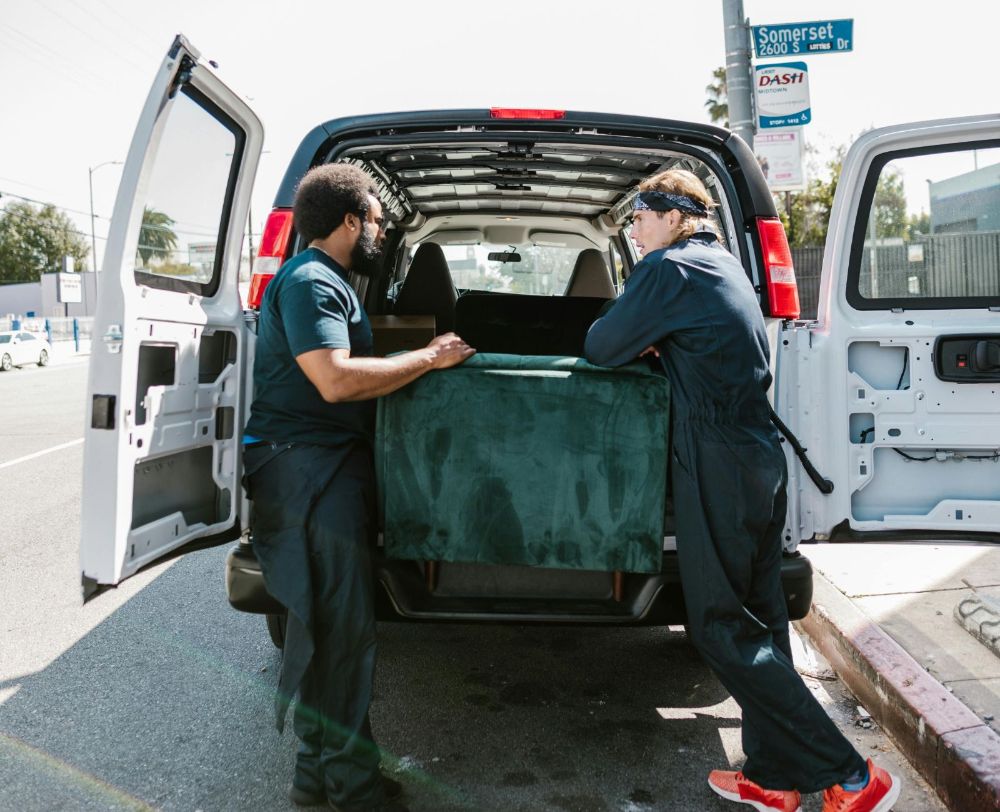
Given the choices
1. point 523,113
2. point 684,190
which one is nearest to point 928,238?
point 684,190

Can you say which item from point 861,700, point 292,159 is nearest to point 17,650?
point 292,159

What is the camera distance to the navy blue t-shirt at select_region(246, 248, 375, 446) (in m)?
2.61

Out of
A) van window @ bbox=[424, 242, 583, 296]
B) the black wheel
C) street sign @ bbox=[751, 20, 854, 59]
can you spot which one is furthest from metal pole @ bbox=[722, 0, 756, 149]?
the black wheel

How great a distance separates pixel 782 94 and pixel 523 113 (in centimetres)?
473

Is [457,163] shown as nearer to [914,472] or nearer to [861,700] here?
[914,472]

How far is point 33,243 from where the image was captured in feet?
230

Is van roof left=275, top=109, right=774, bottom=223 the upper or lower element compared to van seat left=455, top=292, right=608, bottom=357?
upper

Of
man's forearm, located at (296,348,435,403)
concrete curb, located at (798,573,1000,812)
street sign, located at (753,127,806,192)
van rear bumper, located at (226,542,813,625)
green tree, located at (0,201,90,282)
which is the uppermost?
green tree, located at (0,201,90,282)

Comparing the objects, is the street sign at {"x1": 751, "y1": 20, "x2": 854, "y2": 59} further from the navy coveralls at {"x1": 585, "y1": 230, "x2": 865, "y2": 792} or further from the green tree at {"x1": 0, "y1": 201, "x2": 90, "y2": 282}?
the green tree at {"x1": 0, "y1": 201, "x2": 90, "y2": 282}

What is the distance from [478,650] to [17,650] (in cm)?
209

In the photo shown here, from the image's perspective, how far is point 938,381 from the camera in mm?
3018

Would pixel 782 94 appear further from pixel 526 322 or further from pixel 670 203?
pixel 670 203

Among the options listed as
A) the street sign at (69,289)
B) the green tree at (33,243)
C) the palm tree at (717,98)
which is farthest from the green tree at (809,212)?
the green tree at (33,243)

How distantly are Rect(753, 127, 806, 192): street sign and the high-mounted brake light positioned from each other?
4.50 meters
